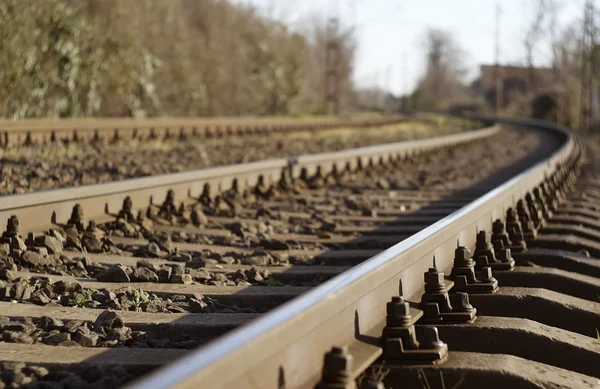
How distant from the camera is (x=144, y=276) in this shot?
13.7 ft

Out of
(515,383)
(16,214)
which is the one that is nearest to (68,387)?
(515,383)

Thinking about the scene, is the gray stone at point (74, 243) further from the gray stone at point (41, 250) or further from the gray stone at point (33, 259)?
the gray stone at point (33, 259)

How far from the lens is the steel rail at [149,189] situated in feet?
17.1

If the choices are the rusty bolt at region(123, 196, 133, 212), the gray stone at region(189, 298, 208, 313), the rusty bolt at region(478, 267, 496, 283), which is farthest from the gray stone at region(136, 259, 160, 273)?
the rusty bolt at region(123, 196, 133, 212)

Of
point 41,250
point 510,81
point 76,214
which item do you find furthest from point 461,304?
point 510,81

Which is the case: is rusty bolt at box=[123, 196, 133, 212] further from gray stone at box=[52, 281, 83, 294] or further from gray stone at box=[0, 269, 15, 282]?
gray stone at box=[52, 281, 83, 294]

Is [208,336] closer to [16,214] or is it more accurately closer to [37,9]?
[16,214]

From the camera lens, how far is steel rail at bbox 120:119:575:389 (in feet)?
6.35

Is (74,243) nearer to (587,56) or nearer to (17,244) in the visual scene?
(17,244)

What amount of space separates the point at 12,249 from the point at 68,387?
220cm

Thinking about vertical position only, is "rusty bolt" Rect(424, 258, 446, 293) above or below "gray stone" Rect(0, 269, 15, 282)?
above

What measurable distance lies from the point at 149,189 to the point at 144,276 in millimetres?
2312

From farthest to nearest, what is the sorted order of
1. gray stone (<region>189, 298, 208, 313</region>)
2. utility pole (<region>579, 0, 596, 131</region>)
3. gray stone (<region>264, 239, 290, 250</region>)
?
utility pole (<region>579, 0, 596, 131</region>), gray stone (<region>264, 239, 290, 250</region>), gray stone (<region>189, 298, 208, 313</region>)

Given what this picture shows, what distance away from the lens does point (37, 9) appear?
17719 millimetres
